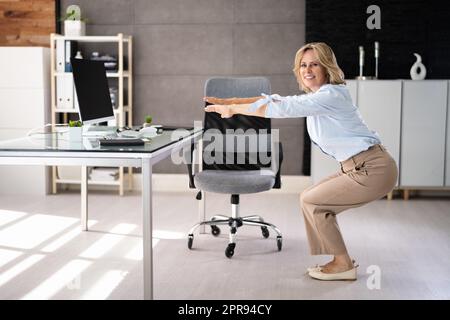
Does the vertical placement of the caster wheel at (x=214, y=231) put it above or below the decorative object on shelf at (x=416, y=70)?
below

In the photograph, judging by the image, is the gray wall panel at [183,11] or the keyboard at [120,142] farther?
the gray wall panel at [183,11]

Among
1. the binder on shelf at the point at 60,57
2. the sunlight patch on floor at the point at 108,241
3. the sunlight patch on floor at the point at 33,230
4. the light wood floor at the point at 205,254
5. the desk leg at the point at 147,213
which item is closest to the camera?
the desk leg at the point at 147,213

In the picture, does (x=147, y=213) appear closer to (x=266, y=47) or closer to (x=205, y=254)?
(x=205, y=254)

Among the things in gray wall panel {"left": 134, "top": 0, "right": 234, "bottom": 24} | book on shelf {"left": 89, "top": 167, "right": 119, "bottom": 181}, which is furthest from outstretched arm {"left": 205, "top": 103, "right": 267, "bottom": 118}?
gray wall panel {"left": 134, "top": 0, "right": 234, "bottom": 24}

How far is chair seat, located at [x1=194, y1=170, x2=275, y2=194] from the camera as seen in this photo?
4.25 meters

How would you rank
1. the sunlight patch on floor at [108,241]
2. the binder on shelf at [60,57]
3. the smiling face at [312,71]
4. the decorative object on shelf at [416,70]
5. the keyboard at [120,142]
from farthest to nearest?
the binder on shelf at [60,57] → the decorative object on shelf at [416,70] → the sunlight patch on floor at [108,241] → the smiling face at [312,71] → the keyboard at [120,142]

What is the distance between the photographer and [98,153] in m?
3.08

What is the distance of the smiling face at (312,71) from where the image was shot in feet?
12.0

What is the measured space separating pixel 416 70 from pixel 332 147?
327cm

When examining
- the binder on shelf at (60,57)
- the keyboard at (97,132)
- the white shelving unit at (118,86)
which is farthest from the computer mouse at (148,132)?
the binder on shelf at (60,57)

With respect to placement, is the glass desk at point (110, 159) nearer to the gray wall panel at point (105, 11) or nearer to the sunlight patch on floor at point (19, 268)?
the sunlight patch on floor at point (19, 268)

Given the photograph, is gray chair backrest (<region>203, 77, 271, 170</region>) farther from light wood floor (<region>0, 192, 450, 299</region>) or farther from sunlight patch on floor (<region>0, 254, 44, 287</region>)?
sunlight patch on floor (<region>0, 254, 44, 287</region>)
